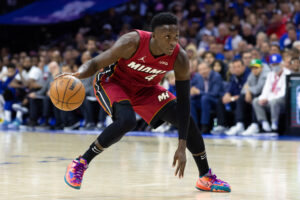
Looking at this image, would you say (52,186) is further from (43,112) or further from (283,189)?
(43,112)

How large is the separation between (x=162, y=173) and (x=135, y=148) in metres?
2.78

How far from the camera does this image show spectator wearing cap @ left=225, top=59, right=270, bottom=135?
35.8 feet

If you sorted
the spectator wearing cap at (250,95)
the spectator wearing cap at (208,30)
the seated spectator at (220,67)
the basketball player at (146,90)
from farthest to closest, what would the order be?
the spectator wearing cap at (208,30)
the seated spectator at (220,67)
the spectator wearing cap at (250,95)
the basketball player at (146,90)

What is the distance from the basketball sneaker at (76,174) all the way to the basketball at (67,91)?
0.43m

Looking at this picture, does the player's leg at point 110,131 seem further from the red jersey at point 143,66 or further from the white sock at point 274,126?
the white sock at point 274,126

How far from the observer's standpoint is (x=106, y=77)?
189 inches

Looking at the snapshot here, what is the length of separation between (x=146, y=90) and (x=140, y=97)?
84 mm

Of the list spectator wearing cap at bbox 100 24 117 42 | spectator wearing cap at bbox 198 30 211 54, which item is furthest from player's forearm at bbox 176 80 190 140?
spectator wearing cap at bbox 100 24 117 42

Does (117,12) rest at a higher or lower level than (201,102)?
higher

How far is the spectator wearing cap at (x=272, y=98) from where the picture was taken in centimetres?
1069

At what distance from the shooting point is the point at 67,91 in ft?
14.0

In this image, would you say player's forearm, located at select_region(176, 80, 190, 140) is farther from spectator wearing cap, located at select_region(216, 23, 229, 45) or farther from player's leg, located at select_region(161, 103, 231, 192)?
spectator wearing cap, located at select_region(216, 23, 229, 45)

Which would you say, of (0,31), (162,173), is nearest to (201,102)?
(162,173)

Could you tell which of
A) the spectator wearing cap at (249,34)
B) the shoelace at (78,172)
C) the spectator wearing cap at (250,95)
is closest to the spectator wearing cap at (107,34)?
the spectator wearing cap at (249,34)
